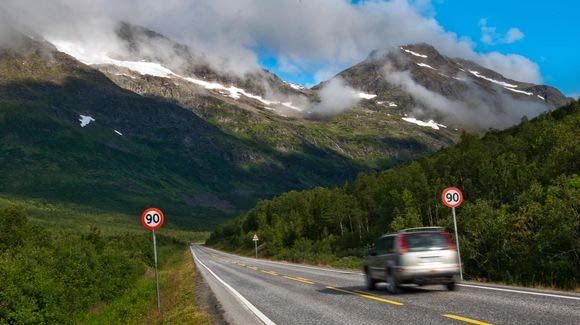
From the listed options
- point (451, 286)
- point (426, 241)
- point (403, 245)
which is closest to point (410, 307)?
point (403, 245)

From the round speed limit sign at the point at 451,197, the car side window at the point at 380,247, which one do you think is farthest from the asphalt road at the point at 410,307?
the round speed limit sign at the point at 451,197

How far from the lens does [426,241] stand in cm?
1812

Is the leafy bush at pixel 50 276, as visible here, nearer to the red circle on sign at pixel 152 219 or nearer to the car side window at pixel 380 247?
the red circle on sign at pixel 152 219

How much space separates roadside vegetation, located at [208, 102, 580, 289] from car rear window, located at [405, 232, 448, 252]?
482 centimetres

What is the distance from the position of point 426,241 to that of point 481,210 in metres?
23.3

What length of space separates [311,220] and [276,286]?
7815cm

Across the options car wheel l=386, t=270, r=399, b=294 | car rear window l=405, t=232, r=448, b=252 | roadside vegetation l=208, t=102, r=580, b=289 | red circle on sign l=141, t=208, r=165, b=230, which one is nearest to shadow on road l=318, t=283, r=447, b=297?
car wheel l=386, t=270, r=399, b=294

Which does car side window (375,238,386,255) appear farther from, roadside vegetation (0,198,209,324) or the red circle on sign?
the red circle on sign

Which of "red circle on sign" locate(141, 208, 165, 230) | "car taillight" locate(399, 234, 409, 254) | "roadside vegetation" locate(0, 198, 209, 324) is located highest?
"red circle on sign" locate(141, 208, 165, 230)

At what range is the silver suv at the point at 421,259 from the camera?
17.6m

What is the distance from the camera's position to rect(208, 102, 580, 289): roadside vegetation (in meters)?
26.3

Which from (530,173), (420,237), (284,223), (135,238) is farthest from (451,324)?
(135,238)

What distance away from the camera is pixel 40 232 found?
86.7 metres

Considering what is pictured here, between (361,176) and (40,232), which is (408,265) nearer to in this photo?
(40,232)
